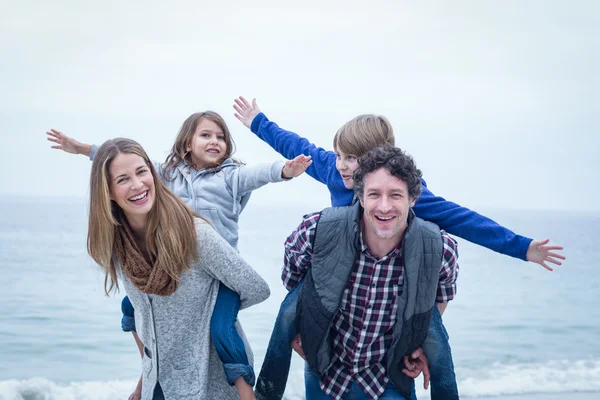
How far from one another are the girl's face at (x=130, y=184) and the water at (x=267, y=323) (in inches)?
48.8

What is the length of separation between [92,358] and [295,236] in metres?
5.54

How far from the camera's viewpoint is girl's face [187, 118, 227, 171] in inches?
119

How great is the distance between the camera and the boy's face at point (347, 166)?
8.62ft

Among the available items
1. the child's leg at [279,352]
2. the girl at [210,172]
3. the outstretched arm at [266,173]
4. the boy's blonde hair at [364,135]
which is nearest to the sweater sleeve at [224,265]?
the child's leg at [279,352]

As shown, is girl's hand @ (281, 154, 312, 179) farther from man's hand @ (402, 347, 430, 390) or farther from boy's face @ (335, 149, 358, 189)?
man's hand @ (402, 347, 430, 390)

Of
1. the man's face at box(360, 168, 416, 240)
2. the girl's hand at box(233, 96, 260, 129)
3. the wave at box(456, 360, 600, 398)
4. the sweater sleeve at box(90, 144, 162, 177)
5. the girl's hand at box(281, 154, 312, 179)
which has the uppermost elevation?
the girl's hand at box(233, 96, 260, 129)

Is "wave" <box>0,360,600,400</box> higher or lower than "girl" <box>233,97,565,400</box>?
lower

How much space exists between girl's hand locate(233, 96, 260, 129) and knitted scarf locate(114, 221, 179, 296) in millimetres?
1122

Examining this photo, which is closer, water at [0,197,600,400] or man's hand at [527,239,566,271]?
man's hand at [527,239,566,271]

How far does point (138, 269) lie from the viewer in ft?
7.63

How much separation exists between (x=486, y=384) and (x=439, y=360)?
426 cm

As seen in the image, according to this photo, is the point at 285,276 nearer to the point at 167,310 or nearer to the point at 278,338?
the point at 278,338

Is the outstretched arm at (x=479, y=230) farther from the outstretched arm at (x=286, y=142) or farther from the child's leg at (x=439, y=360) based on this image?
the outstretched arm at (x=286, y=142)

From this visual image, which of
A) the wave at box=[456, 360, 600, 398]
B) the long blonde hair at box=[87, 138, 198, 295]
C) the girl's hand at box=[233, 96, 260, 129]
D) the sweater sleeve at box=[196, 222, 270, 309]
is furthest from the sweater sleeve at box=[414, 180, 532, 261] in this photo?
the wave at box=[456, 360, 600, 398]
